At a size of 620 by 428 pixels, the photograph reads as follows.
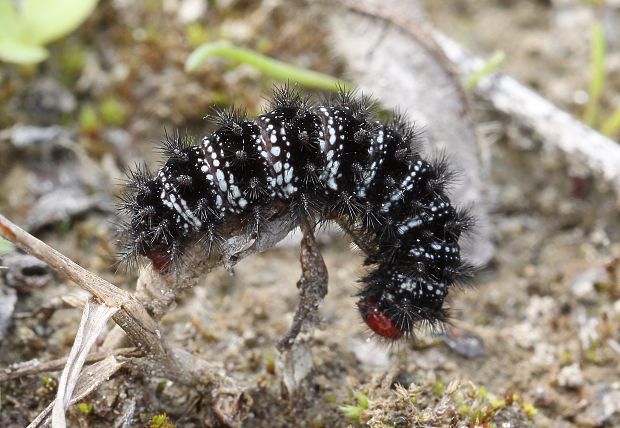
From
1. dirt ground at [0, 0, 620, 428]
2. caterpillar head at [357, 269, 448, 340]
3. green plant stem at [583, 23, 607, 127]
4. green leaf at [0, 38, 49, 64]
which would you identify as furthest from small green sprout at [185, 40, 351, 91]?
green plant stem at [583, 23, 607, 127]

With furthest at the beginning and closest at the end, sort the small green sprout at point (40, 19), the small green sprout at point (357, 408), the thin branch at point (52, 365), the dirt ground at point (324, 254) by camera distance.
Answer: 1. the small green sprout at point (40, 19)
2. the dirt ground at point (324, 254)
3. the small green sprout at point (357, 408)
4. the thin branch at point (52, 365)

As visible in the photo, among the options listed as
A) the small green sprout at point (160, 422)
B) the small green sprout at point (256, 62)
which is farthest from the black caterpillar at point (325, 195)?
the small green sprout at point (256, 62)

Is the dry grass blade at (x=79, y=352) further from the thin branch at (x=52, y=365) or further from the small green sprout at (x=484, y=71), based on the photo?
the small green sprout at (x=484, y=71)

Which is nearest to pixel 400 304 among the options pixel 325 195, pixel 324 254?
pixel 325 195

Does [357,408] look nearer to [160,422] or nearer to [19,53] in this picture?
[160,422]

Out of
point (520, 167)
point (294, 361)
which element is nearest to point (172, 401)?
point (294, 361)

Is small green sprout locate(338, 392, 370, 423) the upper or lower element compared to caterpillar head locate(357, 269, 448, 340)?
lower

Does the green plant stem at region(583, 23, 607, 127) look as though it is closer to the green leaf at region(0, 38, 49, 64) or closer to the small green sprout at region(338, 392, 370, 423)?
the small green sprout at region(338, 392, 370, 423)
